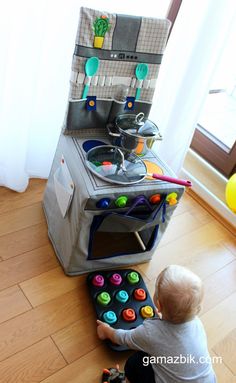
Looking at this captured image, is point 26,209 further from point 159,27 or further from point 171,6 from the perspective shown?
point 171,6

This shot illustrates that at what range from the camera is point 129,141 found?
1.26 metres

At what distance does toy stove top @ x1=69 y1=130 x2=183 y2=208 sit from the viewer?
1.12 meters

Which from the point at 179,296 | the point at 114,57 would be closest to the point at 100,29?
the point at 114,57

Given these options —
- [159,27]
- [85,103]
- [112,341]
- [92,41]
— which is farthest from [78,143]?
[112,341]

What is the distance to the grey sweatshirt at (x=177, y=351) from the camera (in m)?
0.89

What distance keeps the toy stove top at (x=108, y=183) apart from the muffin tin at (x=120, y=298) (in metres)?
0.35

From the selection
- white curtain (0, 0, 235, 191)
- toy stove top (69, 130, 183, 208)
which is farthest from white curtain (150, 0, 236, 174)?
toy stove top (69, 130, 183, 208)

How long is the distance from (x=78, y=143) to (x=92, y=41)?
1.08 ft

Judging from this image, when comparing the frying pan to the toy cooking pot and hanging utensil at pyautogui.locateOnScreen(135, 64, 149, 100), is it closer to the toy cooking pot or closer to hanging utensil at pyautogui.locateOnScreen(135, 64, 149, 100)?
the toy cooking pot

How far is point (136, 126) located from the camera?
4.25ft

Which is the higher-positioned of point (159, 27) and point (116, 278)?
point (159, 27)

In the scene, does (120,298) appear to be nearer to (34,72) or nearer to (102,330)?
(102,330)

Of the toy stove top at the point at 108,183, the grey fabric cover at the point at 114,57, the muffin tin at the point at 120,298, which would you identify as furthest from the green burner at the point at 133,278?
the grey fabric cover at the point at 114,57

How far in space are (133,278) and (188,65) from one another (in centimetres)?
93
